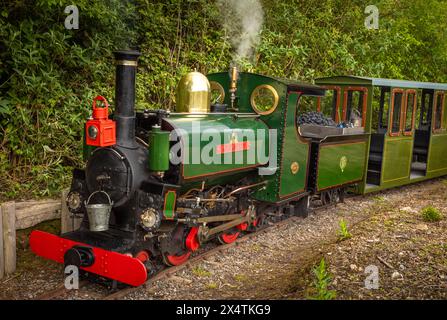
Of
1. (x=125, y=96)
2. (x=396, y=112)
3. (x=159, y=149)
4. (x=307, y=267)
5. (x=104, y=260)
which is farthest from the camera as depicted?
(x=396, y=112)

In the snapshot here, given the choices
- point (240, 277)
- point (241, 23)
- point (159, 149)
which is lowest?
point (240, 277)

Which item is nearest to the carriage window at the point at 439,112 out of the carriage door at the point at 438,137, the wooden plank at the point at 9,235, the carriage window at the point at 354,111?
the carriage door at the point at 438,137

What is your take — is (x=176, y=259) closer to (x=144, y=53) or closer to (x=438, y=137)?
(x=144, y=53)

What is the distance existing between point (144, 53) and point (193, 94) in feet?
14.4

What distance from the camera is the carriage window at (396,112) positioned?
9445 millimetres

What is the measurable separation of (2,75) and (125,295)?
4363mm

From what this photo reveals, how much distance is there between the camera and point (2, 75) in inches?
284

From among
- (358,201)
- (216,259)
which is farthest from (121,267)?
(358,201)

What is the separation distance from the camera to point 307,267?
18.0ft

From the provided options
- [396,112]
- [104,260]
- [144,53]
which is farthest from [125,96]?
[396,112]

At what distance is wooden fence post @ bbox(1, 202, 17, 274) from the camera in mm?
5484

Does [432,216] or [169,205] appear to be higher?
[169,205]

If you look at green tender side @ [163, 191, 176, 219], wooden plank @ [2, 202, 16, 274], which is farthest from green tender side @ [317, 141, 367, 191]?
wooden plank @ [2, 202, 16, 274]
